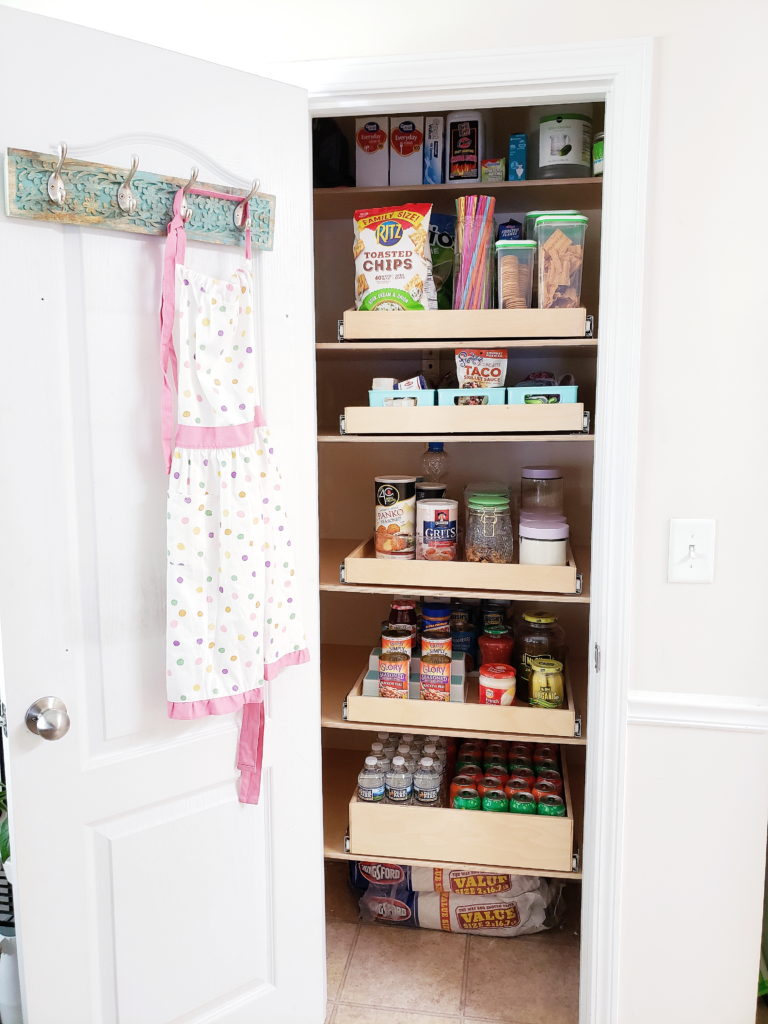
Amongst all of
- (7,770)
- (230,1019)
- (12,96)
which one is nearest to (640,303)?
(12,96)

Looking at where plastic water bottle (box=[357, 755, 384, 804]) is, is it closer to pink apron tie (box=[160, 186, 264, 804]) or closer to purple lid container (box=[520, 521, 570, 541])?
purple lid container (box=[520, 521, 570, 541])

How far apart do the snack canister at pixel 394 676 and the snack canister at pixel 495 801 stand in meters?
0.30

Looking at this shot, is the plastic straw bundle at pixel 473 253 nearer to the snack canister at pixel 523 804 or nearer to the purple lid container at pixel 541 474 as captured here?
the purple lid container at pixel 541 474

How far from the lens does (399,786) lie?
192 centimetres

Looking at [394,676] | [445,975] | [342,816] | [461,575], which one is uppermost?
[461,575]

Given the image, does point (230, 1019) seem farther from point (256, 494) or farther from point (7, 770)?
point (256, 494)

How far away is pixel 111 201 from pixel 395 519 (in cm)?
95

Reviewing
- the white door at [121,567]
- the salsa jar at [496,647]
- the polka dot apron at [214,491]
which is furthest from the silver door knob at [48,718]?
the salsa jar at [496,647]

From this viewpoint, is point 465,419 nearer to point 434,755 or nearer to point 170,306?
point 170,306

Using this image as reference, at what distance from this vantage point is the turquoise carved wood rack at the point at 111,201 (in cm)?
120

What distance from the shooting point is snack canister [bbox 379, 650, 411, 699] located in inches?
74.7

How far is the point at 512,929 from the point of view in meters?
2.12

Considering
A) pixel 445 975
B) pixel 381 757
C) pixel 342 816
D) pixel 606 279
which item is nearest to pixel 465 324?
pixel 606 279

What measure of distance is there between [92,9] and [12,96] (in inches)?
18.4
